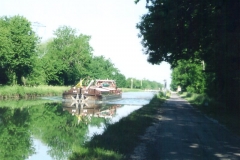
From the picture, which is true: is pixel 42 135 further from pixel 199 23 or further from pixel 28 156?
pixel 199 23

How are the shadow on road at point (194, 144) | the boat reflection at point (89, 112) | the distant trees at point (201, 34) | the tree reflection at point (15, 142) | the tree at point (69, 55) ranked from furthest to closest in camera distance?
the tree at point (69, 55) < the boat reflection at point (89, 112) < the distant trees at point (201, 34) < the tree reflection at point (15, 142) < the shadow on road at point (194, 144)

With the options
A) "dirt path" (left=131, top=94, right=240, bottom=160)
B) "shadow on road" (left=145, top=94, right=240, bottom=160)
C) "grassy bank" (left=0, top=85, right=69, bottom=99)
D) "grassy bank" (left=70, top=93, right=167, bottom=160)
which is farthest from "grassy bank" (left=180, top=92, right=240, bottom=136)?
"grassy bank" (left=0, top=85, right=69, bottom=99)

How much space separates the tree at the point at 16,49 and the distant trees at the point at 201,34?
38.9 m

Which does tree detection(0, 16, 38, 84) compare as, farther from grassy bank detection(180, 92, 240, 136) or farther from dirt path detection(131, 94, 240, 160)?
dirt path detection(131, 94, 240, 160)

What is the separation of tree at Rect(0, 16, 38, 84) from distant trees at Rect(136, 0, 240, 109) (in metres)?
38.9

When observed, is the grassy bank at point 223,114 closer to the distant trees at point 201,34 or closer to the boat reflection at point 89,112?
the distant trees at point 201,34

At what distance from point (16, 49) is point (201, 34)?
155 ft

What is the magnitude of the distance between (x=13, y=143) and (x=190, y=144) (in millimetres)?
7052

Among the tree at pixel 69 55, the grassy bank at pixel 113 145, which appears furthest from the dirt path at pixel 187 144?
the tree at pixel 69 55

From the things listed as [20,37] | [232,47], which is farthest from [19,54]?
[232,47]

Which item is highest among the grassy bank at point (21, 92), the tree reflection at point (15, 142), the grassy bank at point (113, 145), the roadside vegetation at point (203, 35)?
the roadside vegetation at point (203, 35)

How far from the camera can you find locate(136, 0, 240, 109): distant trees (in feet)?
78.1

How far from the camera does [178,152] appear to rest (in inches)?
488

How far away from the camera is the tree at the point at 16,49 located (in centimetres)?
6644
